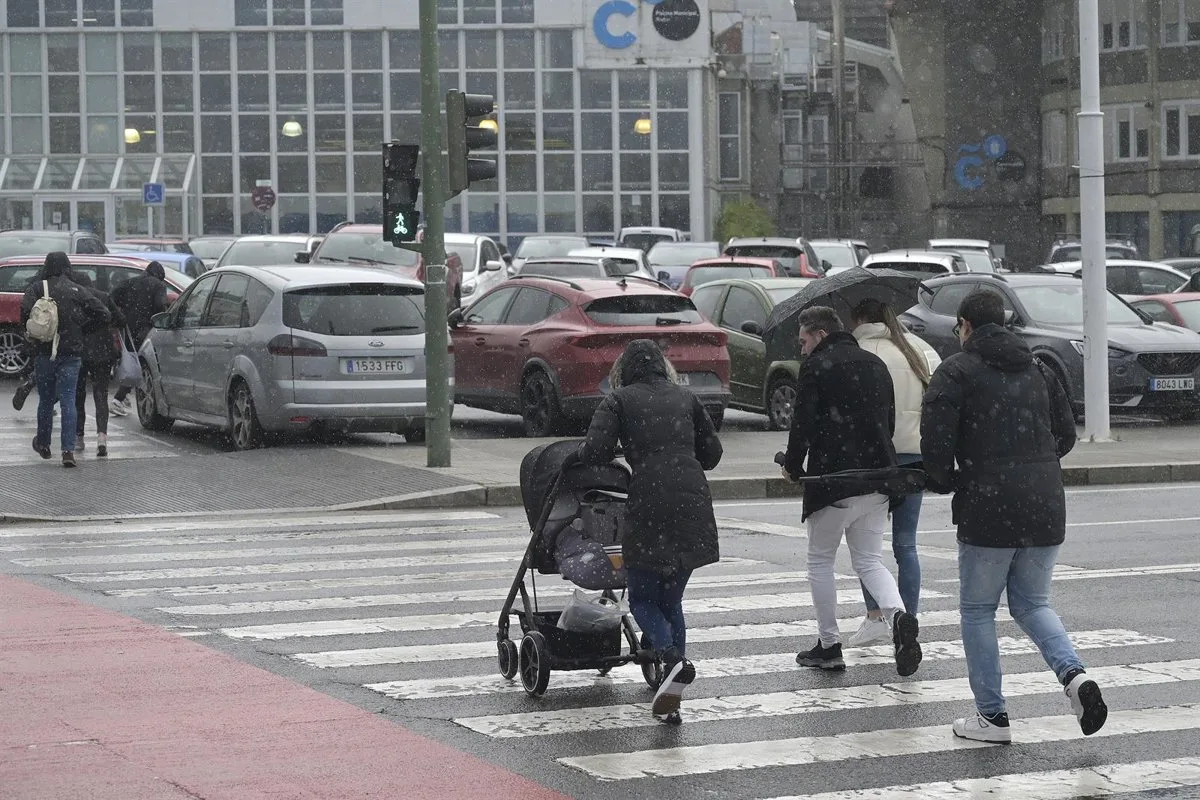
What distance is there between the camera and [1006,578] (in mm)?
7418

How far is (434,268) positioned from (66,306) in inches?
128

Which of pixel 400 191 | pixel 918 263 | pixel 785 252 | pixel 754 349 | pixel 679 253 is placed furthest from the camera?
pixel 679 253

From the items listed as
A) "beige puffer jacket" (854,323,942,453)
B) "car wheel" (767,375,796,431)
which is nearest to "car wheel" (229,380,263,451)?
"car wheel" (767,375,796,431)

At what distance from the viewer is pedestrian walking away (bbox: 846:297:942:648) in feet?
30.6

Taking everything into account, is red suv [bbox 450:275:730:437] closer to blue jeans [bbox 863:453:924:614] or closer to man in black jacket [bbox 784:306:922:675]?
blue jeans [bbox 863:453:924:614]

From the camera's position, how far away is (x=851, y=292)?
9.59 meters

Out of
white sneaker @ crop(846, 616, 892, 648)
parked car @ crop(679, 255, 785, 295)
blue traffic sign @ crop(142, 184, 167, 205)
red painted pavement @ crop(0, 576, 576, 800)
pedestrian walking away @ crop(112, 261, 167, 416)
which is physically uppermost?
blue traffic sign @ crop(142, 184, 167, 205)

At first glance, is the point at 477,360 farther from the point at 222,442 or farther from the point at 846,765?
the point at 846,765

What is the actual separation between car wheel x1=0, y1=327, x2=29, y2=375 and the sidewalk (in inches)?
373

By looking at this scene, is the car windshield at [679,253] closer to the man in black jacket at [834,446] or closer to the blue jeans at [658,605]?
the man in black jacket at [834,446]

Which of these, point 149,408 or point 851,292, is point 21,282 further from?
point 851,292

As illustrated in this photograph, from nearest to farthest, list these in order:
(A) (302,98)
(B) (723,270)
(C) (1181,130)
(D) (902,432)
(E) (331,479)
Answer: (D) (902,432)
(E) (331,479)
(B) (723,270)
(A) (302,98)
(C) (1181,130)

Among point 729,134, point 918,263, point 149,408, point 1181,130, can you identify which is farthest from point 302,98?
point 149,408

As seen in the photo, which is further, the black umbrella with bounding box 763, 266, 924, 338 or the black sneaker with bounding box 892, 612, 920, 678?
the black umbrella with bounding box 763, 266, 924, 338
